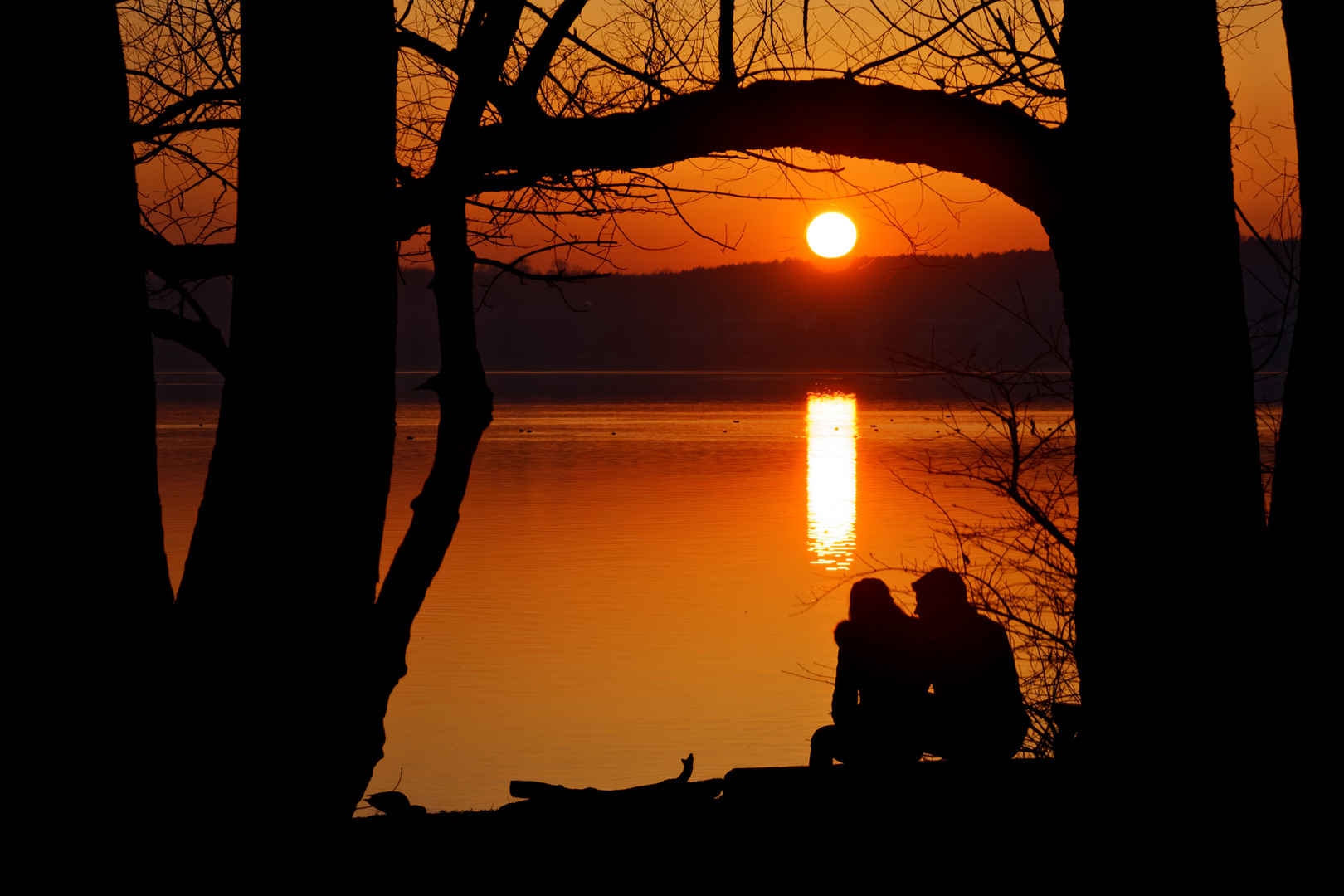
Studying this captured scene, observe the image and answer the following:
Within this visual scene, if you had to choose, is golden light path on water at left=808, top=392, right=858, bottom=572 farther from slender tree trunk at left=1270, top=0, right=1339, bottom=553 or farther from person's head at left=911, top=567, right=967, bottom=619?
slender tree trunk at left=1270, top=0, right=1339, bottom=553

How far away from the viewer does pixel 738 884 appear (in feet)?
15.7

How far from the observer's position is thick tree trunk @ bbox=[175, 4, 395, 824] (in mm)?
3236

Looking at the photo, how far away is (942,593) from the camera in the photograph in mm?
6301

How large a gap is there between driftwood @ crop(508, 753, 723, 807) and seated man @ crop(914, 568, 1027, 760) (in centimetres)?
119

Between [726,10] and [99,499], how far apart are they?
3.38 meters

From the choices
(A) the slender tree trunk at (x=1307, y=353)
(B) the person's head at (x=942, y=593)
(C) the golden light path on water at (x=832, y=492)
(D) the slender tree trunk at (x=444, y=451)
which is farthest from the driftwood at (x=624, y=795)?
(C) the golden light path on water at (x=832, y=492)

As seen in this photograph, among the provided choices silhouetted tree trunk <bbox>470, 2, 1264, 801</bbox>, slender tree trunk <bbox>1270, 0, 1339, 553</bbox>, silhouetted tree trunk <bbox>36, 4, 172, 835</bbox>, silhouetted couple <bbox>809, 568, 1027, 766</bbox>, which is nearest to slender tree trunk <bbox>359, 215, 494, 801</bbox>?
silhouetted tree trunk <bbox>36, 4, 172, 835</bbox>

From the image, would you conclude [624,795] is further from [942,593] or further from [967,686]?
[942,593]

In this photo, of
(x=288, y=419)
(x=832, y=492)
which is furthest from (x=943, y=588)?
(x=832, y=492)

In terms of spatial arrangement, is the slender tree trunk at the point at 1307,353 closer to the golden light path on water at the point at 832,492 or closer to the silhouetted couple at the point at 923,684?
the silhouetted couple at the point at 923,684

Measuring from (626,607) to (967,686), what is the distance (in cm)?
1573

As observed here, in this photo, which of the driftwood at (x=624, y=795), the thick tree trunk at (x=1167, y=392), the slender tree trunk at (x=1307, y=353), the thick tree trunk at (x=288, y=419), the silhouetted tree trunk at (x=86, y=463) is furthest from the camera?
the driftwood at (x=624, y=795)

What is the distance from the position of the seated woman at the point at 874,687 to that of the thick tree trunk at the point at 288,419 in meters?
3.55

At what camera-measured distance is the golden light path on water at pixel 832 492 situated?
27734mm
